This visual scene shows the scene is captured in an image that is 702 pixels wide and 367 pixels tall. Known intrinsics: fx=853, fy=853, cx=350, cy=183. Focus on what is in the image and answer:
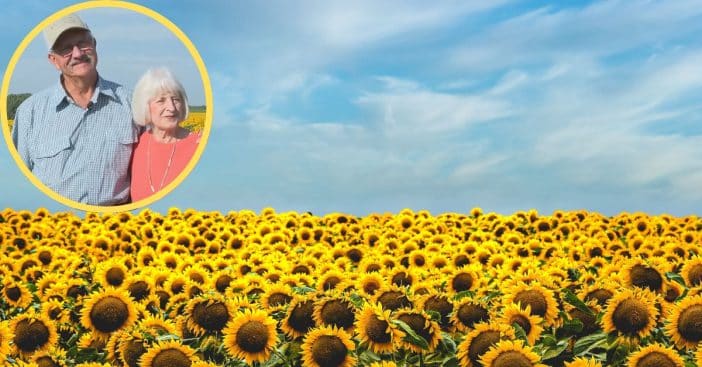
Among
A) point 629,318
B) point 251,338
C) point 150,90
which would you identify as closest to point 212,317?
point 251,338

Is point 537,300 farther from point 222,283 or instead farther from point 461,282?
point 222,283

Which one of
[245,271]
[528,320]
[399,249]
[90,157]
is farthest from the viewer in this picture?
[90,157]

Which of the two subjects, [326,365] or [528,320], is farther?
[528,320]

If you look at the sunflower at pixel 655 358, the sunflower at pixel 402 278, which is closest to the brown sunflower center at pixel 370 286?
the sunflower at pixel 402 278

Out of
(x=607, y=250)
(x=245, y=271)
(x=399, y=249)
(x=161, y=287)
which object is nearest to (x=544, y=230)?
(x=607, y=250)

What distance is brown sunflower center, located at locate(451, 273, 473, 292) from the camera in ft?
22.3

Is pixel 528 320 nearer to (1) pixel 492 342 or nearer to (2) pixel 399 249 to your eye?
(1) pixel 492 342

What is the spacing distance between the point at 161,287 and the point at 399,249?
15.0 feet

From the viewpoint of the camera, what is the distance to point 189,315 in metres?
4.41

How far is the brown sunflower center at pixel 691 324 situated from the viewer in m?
4.30

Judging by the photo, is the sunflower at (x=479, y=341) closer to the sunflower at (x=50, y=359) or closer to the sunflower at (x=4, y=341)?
the sunflower at (x=50, y=359)

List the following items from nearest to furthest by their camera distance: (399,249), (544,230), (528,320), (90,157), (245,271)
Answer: (528,320) < (245,271) < (399,249) < (90,157) < (544,230)

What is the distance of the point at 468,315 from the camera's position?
174 inches

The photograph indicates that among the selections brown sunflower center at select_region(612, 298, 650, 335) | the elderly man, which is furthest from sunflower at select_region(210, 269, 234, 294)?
the elderly man
